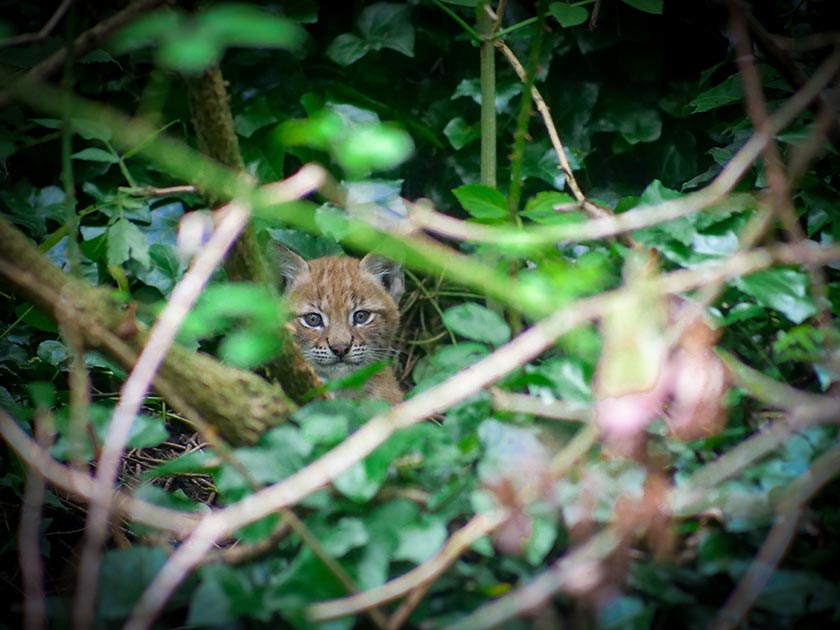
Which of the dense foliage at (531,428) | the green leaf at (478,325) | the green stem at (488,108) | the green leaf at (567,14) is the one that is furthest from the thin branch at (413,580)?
the green leaf at (567,14)

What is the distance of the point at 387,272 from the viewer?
471 cm

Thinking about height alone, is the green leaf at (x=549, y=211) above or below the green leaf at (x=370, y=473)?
above

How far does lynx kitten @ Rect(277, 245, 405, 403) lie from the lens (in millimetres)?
4270

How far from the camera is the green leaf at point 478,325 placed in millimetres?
2137

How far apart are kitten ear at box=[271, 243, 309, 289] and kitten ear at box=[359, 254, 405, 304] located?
343mm

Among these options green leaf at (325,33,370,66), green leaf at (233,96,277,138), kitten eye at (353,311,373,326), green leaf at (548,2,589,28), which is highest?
green leaf at (548,2,589,28)

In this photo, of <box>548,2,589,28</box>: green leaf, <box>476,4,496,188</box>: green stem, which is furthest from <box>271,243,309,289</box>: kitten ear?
<box>548,2,589,28</box>: green leaf

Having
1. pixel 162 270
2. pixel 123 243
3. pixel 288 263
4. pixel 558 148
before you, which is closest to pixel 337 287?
pixel 288 263

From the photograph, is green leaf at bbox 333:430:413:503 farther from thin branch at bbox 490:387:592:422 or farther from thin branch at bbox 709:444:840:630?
thin branch at bbox 709:444:840:630

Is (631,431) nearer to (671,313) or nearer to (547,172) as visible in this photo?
(671,313)

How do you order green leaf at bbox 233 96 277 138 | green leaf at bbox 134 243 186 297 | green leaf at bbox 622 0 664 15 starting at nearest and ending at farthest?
green leaf at bbox 622 0 664 15, green leaf at bbox 134 243 186 297, green leaf at bbox 233 96 277 138

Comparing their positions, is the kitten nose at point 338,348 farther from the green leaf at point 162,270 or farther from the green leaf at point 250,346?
the green leaf at point 250,346

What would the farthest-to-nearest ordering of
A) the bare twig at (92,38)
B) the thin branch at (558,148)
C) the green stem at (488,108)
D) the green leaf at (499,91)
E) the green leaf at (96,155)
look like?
the green leaf at (499,91) < the green leaf at (96,155) < the green stem at (488,108) < the thin branch at (558,148) < the bare twig at (92,38)

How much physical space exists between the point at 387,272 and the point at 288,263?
1.88 feet
